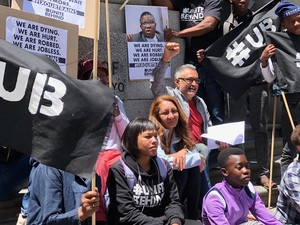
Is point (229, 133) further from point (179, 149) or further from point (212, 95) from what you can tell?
point (212, 95)

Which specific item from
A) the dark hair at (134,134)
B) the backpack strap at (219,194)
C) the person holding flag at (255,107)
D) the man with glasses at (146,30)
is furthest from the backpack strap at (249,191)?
the man with glasses at (146,30)

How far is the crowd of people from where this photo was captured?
11.3 ft

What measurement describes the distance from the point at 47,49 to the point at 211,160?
2185 millimetres

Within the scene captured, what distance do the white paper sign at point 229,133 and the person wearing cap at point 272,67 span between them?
98 centimetres

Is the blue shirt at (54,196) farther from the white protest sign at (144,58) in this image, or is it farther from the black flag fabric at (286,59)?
the black flag fabric at (286,59)

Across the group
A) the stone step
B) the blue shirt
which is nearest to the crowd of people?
the blue shirt

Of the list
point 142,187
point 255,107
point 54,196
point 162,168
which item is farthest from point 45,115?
point 255,107

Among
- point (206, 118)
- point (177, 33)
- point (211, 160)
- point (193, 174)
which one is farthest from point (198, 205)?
point (177, 33)

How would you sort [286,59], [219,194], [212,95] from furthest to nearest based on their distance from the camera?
[212,95]
[286,59]
[219,194]

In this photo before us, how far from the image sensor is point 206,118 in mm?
5387

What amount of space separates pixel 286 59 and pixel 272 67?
17 cm

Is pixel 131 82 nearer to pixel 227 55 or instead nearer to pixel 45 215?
pixel 227 55

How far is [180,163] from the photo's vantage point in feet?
14.6

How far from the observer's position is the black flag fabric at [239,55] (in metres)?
5.84
